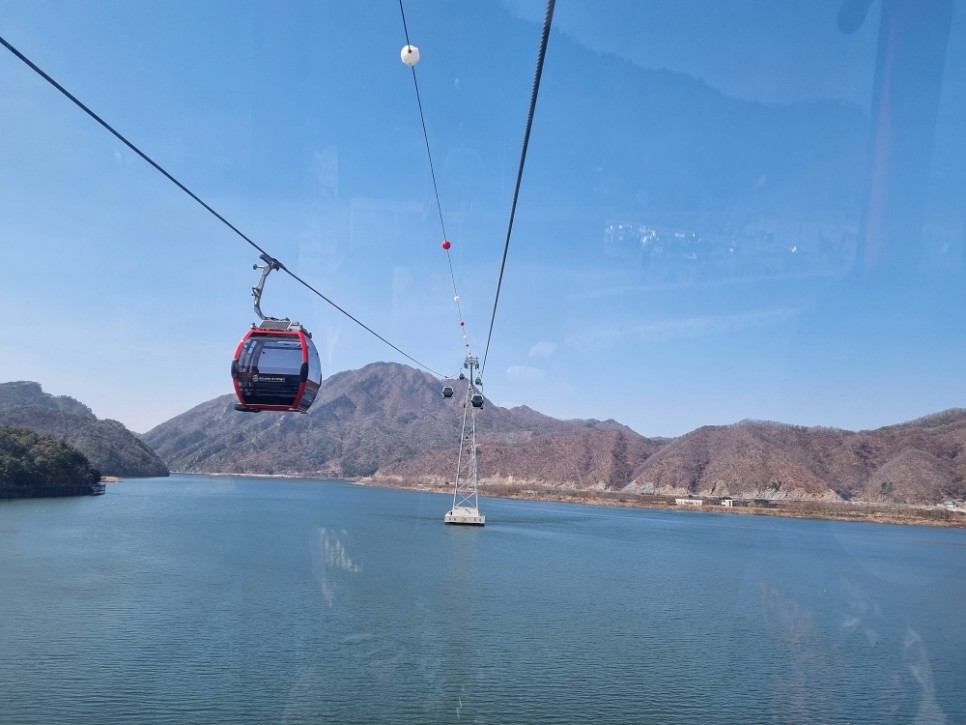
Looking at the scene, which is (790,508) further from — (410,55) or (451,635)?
(410,55)

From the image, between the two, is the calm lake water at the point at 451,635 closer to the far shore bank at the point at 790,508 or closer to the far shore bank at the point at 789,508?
the far shore bank at the point at 789,508

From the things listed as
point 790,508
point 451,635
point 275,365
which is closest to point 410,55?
point 275,365

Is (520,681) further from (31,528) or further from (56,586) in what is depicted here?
(31,528)

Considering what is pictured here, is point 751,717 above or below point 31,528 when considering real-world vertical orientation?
above

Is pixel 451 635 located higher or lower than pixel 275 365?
lower

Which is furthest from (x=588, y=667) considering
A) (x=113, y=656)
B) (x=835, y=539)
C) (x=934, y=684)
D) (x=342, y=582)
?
(x=835, y=539)

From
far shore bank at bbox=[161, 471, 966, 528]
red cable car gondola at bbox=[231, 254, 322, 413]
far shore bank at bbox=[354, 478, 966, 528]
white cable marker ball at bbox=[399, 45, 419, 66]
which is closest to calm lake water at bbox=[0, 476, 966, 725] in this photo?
red cable car gondola at bbox=[231, 254, 322, 413]

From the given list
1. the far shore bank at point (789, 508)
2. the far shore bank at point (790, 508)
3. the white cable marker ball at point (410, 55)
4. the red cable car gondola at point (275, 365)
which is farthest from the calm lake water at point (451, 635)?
the far shore bank at point (790, 508)
